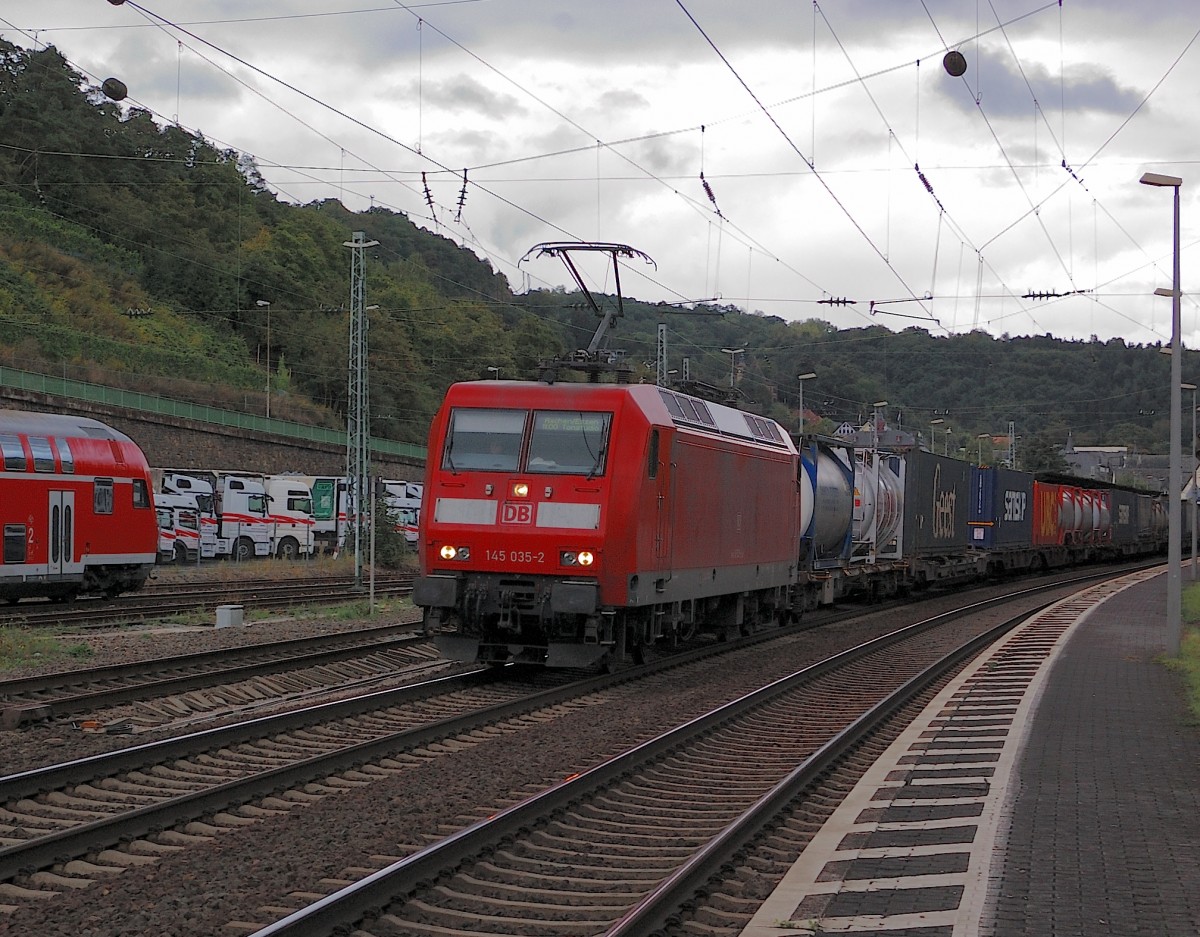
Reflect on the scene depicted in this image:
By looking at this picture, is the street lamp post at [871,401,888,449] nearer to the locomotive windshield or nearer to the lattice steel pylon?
the lattice steel pylon

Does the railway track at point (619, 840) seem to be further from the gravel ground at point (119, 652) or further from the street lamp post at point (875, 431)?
the street lamp post at point (875, 431)

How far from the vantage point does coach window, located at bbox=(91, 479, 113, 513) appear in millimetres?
26055

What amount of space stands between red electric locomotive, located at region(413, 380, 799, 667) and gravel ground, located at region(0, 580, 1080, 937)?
1.46m

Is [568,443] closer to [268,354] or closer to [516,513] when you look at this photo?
[516,513]

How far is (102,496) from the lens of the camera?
26312 mm

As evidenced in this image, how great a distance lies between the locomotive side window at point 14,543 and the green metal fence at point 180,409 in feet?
70.2

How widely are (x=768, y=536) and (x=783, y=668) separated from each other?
3315 mm

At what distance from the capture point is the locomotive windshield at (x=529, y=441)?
1520 cm

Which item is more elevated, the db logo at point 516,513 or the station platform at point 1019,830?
the db logo at point 516,513

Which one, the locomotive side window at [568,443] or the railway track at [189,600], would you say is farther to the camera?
the railway track at [189,600]

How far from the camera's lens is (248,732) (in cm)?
1138

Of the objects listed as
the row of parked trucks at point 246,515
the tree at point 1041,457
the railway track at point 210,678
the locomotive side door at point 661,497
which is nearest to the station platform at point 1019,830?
the locomotive side door at point 661,497

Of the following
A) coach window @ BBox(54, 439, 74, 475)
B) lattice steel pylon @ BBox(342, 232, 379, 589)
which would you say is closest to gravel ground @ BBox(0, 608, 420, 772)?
coach window @ BBox(54, 439, 74, 475)

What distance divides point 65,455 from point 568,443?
1369 centimetres
